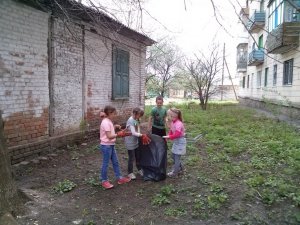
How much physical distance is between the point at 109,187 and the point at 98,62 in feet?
16.0

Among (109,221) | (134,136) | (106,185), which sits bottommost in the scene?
(109,221)

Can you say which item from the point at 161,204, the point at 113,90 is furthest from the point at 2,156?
the point at 113,90

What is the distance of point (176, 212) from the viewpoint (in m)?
3.80

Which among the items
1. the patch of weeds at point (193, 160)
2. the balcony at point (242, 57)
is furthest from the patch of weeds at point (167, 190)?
the balcony at point (242, 57)

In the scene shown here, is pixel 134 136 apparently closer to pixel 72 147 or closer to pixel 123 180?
pixel 123 180

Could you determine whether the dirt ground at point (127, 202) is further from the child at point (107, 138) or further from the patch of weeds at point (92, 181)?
the child at point (107, 138)

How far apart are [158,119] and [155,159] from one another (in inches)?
49.8

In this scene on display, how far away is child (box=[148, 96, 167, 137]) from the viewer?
595 cm

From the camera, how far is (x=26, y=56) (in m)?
5.81

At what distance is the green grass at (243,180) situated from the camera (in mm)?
3803

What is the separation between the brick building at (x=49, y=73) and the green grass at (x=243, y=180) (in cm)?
272

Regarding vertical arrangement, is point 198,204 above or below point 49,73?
below

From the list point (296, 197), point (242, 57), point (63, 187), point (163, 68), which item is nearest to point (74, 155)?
point (63, 187)

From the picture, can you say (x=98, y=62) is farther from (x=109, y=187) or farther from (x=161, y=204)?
(x=161, y=204)
